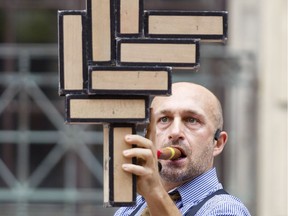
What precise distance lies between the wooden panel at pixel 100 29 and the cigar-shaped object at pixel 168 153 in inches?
15.7

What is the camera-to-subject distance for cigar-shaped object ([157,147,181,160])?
4229 mm

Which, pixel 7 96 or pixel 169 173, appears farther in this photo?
pixel 7 96

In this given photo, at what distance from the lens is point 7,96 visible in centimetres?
1080

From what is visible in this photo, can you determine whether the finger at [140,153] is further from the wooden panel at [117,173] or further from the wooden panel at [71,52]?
the wooden panel at [71,52]

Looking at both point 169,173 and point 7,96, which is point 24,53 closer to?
point 7,96

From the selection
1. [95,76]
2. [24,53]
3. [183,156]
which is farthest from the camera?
[24,53]

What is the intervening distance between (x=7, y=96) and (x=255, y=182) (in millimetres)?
2317

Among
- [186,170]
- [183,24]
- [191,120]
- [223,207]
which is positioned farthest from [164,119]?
[183,24]

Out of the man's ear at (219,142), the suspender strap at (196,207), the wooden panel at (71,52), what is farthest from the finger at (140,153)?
the man's ear at (219,142)

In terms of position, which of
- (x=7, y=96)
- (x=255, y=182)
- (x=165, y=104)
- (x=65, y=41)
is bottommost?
(x=255, y=182)

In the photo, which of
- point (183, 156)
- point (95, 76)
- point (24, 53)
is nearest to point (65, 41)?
point (95, 76)

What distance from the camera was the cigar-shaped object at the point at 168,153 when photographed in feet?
13.9

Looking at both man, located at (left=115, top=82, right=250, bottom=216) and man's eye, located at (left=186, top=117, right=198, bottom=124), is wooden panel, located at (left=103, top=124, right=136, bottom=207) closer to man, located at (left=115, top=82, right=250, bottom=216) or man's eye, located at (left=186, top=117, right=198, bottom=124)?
man, located at (left=115, top=82, right=250, bottom=216)

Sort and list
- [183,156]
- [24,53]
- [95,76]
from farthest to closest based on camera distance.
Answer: [24,53] < [183,156] < [95,76]
